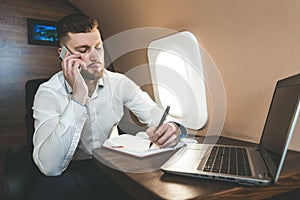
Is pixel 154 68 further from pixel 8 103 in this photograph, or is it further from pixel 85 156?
pixel 8 103

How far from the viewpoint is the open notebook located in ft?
2.75

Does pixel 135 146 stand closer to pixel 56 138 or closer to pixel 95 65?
pixel 56 138

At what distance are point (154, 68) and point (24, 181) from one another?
35.1 inches

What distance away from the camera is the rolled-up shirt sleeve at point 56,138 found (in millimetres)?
905

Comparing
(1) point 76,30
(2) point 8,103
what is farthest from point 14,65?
(1) point 76,30

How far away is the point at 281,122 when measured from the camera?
68 cm

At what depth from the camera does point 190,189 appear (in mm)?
540

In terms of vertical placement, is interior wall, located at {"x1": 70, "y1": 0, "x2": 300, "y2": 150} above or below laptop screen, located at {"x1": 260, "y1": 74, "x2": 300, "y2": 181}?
above

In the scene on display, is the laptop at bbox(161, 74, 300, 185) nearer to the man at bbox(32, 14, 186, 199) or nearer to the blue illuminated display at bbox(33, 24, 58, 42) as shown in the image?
the man at bbox(32, 14, 186, 199)

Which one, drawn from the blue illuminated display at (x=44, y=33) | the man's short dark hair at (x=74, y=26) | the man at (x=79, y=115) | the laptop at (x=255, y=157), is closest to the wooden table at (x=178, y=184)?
the laptop at (x=255, y=157)

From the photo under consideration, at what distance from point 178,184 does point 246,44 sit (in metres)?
0.71

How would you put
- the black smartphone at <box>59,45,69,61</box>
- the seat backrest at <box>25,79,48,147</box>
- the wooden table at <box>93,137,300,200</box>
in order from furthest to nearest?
1. the seat backrest at <box>25,79,48,147</box>
2. the black smartphone at <box>59,45,69,61</box>
3. the wooden table at <box>93,137,300,200</box>

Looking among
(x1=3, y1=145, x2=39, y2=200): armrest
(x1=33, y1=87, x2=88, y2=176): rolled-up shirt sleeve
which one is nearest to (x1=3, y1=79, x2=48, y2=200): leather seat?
(x1=3, y1=145, x2=39, y2=200): armrest

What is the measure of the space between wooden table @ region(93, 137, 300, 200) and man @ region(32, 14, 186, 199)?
230 millimetres
